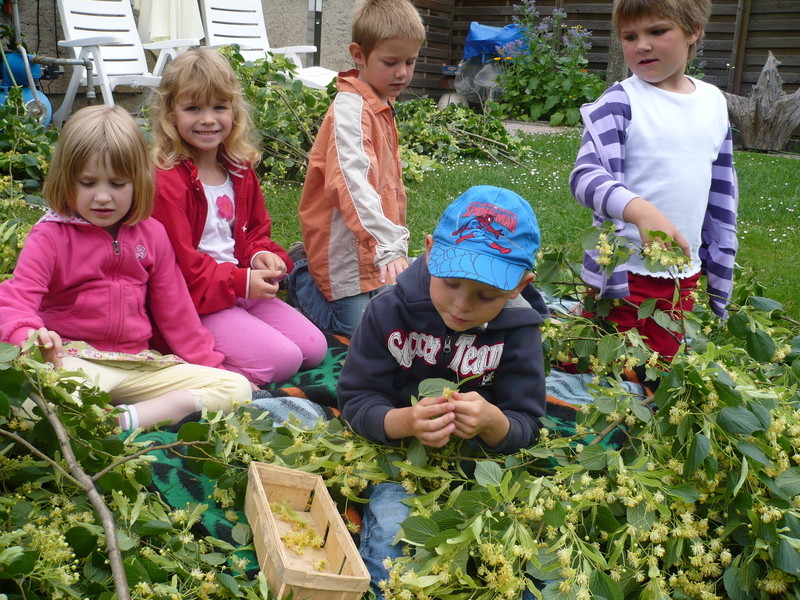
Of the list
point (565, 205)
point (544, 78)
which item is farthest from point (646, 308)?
point (544, 78)

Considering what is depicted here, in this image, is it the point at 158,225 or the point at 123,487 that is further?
the point at 158,225

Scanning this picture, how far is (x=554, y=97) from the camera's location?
38.6 ft

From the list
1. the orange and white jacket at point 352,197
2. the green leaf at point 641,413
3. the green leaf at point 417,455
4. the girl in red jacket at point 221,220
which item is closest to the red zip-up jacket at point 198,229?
the girl in red jacket at point 221,220

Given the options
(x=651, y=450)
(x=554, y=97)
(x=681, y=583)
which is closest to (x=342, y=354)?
(x=651, y=450)

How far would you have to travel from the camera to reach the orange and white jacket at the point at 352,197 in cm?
344

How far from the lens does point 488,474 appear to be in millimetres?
1899

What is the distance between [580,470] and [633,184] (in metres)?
1.58

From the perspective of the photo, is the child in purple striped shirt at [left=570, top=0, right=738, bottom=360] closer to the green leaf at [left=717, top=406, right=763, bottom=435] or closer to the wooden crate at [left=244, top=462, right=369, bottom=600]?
the green leaf at [left=717, top=406, right=763, bottom=435]

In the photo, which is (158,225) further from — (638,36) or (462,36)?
(462,36)

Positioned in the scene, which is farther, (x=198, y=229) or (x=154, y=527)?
(x=198, y=229)

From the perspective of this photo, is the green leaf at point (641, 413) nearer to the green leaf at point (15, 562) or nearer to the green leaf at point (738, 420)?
the green leaf at point (738, 420)

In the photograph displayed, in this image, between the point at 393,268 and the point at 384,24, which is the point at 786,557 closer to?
the point at 393,268

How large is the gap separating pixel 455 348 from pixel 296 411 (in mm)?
802

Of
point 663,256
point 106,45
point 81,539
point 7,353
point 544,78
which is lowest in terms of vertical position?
point 81,539
